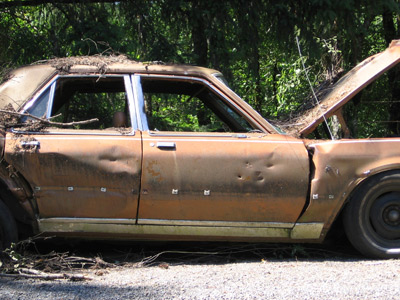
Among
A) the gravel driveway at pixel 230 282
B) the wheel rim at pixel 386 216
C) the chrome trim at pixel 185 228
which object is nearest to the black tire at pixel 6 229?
the chrome trim at pixel 185 228

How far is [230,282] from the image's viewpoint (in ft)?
12.0

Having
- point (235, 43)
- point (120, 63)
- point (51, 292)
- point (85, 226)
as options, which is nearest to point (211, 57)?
point (235, 43)

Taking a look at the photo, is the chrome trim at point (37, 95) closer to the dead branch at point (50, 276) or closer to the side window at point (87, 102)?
the side window at point (87, 102)

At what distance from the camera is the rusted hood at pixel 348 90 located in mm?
4602

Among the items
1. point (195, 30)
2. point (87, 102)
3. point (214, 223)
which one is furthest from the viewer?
point (195, 30)

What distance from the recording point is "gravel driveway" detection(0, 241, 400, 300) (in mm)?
3346

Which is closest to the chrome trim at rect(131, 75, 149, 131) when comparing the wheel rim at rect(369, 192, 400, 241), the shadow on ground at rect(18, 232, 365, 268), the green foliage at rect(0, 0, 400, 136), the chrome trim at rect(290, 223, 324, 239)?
the shadow on ground at rect(18, 232, 365, 268)

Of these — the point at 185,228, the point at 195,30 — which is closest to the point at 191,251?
the point at 185,228

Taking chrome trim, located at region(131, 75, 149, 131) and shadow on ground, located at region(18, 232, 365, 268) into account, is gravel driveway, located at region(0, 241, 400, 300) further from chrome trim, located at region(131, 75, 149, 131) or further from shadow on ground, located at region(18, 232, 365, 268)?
chrome trim, located at region(131, 75, 149, 131)

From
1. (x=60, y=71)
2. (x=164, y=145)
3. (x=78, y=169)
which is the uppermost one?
(x=60, y=71)

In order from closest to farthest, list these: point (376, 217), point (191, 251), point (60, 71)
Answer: point (376, 217), point (60, 71), point (191, 251)

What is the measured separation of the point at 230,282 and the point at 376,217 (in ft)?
5.47

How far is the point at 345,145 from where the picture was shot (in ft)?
14.5

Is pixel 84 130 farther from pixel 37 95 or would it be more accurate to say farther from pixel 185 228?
pixel 185 228
